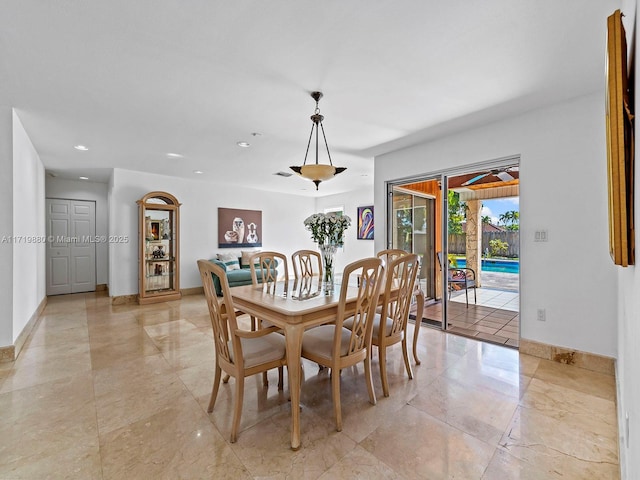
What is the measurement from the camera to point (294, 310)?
5.74ft

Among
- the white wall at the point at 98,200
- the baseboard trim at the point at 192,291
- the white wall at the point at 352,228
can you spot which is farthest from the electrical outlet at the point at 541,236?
the white wall at the point at 98,200

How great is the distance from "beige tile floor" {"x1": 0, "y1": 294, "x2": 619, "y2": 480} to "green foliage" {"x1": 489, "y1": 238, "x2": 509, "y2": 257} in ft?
11.5

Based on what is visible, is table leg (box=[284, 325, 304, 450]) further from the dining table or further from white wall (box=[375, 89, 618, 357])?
white wall (box=[375, 89, 618, 357])

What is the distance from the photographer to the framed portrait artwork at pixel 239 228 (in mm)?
6600

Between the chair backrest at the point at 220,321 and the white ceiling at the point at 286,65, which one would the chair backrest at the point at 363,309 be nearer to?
the chair backrest at the point at 220,321

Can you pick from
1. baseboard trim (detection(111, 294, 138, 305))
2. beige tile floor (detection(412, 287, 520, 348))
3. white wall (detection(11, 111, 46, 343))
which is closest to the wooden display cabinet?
baseboard trim (detection(111, 294, 138, 305))

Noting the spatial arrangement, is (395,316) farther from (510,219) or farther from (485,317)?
(510,219)

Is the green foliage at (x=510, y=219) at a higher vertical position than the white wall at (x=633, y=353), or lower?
higher

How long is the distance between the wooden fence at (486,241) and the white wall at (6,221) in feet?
18.4

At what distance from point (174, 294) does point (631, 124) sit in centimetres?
615

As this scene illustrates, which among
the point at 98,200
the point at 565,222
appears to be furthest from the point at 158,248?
the point at 565,222

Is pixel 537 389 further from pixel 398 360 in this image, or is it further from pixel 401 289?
pixel 401 289

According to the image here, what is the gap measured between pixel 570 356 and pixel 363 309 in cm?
223

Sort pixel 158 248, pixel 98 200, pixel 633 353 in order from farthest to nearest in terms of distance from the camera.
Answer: pixel 98 200 < pixel 158 248 < pixel 633 353
